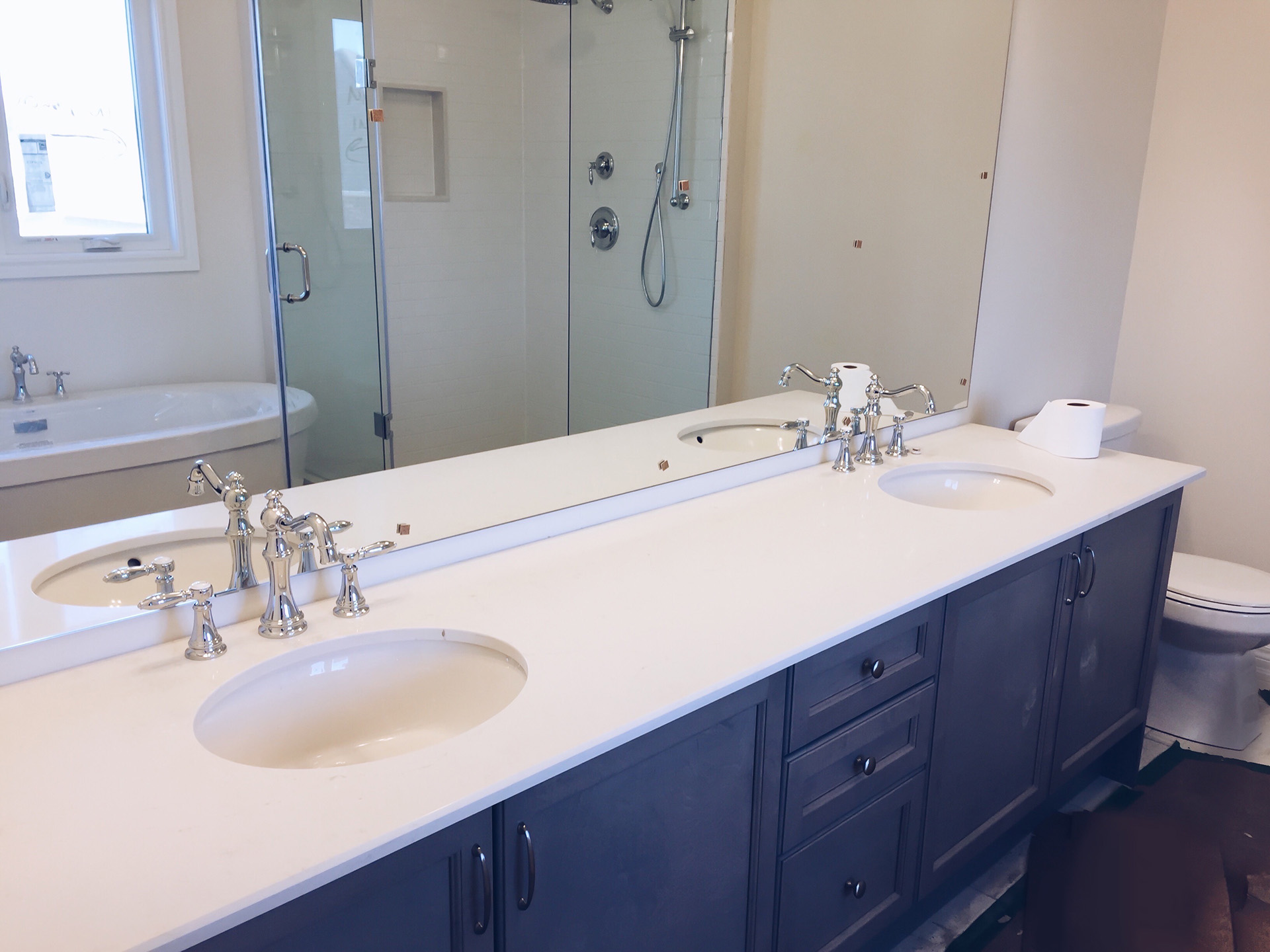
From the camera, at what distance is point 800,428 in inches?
92.9

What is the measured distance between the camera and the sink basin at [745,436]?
2.11m

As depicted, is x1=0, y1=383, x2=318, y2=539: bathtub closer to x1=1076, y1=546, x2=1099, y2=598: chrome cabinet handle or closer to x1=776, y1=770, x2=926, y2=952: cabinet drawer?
x1=776, y1=770, x2=926, y2=952: cabinet drawer

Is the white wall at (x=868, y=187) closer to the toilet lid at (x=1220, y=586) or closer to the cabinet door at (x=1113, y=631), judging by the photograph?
the cabinet door at (x=1113, y=631)

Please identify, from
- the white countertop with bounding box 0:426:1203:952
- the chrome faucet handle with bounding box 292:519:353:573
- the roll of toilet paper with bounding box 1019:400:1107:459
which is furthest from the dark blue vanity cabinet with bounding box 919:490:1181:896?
the chrome faucet handle with bounding box 292:519:353:573

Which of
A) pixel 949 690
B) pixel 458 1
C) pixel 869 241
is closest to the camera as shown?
pixel 458 1

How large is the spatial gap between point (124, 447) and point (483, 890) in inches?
27.8

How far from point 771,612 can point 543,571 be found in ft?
1.31

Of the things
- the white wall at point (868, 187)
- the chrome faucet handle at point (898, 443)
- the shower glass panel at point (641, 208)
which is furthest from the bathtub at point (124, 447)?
the chrome faucet handle at point (898, 443)

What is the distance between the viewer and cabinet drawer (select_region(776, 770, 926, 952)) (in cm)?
164

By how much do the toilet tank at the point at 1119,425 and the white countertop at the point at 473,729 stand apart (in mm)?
1060

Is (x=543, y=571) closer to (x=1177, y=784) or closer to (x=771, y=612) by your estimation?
(x=771, y=612)

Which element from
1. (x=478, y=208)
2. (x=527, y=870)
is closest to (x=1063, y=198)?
(x=478, y=208)

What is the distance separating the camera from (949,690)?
74.1 inches

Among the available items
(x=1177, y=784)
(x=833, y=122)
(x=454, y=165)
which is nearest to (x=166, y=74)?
(x=454, y=165)
